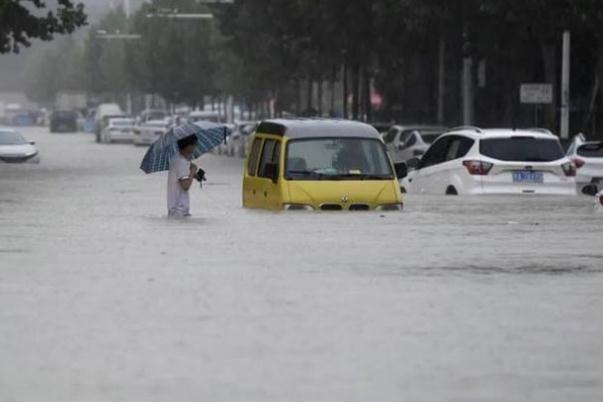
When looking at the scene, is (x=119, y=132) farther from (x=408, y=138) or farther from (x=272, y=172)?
(x=272, y=172)

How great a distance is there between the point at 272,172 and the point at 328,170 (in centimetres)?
88

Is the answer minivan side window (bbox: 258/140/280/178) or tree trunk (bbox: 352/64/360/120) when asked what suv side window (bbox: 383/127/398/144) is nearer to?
tree trunk (bbox: 352/64/360/120)

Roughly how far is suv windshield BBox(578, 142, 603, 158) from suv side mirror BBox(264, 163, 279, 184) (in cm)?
1105

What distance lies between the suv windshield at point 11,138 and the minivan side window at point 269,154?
129 ft

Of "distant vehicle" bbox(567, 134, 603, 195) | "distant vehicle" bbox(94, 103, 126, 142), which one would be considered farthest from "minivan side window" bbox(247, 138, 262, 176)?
"distant vehicle" bbox(94, 103, 126, 142)

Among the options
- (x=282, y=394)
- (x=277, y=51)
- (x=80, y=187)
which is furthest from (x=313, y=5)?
(x=282, y=394)

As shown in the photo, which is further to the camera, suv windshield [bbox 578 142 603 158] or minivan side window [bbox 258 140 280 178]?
suv windshield [bbox 578 142 603 158]

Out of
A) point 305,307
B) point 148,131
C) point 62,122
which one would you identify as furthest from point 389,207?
point 62,122

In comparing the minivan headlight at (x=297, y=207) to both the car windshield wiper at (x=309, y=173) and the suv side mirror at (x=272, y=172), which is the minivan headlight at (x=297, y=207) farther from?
the suv side mirror at (x=272, y=172)

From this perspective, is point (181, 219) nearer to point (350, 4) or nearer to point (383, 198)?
point (383, 198)

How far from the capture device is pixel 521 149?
3344 centimetres

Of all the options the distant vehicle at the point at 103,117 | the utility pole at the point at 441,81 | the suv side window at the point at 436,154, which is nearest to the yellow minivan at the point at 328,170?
the suv side window at the point at 436,154

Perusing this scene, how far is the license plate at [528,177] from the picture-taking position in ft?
110

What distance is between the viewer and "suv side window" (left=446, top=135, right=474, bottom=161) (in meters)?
33.9
